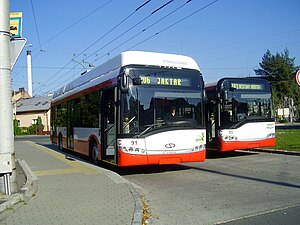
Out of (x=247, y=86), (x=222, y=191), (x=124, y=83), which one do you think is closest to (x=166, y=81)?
(x=124, y=83)

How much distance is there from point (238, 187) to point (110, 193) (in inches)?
123

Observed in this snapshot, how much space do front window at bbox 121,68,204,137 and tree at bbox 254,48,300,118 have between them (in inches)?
2356

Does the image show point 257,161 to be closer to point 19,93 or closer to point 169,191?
point 169,191

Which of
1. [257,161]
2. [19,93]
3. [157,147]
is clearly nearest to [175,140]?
[157,147]

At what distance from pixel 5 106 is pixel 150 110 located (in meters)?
3.92

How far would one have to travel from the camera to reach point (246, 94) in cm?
1345

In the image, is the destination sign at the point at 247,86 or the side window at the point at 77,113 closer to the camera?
the destination sign at the point at 247,86

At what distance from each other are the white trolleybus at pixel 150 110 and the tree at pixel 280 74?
59.9 meters

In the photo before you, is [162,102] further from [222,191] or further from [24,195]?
[24,195]

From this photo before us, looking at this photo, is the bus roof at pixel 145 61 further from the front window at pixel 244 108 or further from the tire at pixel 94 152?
the front window at pixel 244 108

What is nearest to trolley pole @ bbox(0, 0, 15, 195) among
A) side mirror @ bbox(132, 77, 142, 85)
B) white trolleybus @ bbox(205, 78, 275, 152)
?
side mirror @ bbox(132, 77, 142, 85)

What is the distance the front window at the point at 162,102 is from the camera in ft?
30.0

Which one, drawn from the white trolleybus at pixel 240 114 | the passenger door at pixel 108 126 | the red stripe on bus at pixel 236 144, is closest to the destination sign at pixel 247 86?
the white trolleybus at pixel 240 114

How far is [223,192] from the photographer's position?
24.8 ft
